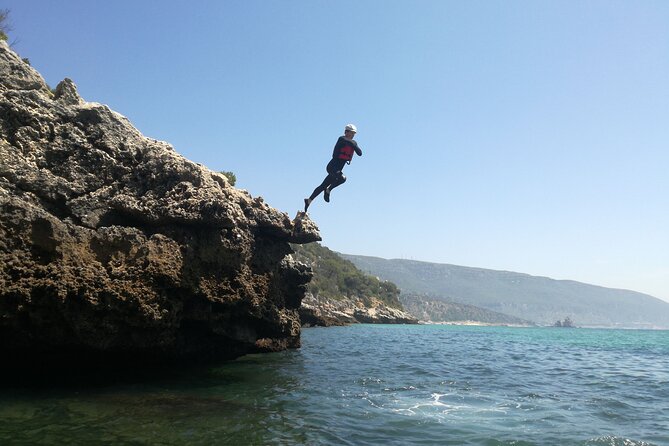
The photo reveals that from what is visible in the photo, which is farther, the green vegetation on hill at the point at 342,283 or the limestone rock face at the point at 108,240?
the green vegetation on hill at the point at 342,283

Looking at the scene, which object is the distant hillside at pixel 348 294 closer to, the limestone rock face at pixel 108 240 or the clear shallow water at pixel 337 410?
the clear shallow water at pixel 337 410

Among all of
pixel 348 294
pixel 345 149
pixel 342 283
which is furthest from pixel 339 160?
pixel 342 283

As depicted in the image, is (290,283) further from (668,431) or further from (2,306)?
(668,431)

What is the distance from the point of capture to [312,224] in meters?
17.3

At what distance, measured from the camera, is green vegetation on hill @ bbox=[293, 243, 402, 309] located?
9769cm

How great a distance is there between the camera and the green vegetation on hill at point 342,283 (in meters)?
97.7

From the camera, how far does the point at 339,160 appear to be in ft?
52.0

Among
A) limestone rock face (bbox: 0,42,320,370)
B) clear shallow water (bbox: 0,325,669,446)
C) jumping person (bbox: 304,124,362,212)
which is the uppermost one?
jumping person (bbox: 304,124,362,212)

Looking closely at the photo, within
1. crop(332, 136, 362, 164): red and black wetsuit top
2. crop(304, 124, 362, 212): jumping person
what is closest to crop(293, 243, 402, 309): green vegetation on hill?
crop(304, 124, 362, 212): jumping person

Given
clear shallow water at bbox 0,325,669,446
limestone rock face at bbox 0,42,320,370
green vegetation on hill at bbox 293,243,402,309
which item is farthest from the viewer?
green vegetation on hill at bbox 293,243,402,309

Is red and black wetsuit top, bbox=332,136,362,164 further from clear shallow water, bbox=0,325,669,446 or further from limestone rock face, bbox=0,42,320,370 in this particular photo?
clear shallow water, bbox=0,325,669,446

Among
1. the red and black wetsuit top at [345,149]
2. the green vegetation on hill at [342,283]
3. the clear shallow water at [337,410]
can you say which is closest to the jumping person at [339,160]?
the red and black wetsuit top at [345,149]

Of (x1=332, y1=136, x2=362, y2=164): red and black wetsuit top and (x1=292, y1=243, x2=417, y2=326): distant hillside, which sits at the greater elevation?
(x1=332, y1=136, x2=362, y2=164): red and black wetsuit top

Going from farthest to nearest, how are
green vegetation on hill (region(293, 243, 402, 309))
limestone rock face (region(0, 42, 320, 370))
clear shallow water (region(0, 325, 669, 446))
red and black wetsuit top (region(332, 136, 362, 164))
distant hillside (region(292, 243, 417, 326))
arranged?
green vegetation on hill (region(293, 243, 402, 309)) → distant hillside (region(292, 243, 417, 326)) → red and black wetsuit top (region(332, 136, 362, 164)) → limestone rock face (region(0, 42, 320, 370)) → clear shallow water (region(0, 325, 669, 446))
